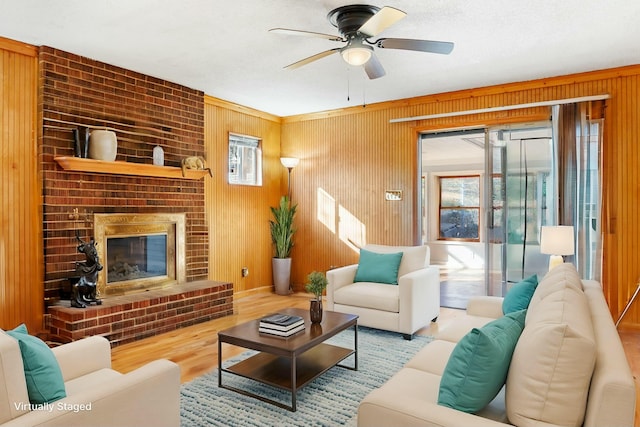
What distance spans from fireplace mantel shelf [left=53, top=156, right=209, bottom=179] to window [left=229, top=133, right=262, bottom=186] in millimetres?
869

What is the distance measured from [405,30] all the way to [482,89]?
2.01m

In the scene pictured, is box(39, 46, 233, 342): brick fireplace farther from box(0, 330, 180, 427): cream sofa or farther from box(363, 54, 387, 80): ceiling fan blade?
box(363, 54, 387, 80): ceiling fan blade

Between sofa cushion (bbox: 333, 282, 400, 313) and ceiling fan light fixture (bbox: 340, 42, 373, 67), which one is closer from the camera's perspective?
ceiling fan light fixture (bbox: 340, 42, 373, 67)

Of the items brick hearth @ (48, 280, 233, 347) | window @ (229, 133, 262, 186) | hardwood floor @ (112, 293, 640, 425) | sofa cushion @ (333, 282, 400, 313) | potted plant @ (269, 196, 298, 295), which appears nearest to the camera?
hardwood floor @ (112, 293, 640, 425)

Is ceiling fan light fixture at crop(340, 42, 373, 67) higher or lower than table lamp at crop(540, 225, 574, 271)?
higher

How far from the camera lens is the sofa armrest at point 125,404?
4.54ft

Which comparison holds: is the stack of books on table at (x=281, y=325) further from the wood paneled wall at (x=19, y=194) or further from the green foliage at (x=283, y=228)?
the green foliage at (x=283, y=228)

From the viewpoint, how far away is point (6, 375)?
4.29 feet

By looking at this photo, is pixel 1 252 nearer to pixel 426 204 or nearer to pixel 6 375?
pixel 6 375

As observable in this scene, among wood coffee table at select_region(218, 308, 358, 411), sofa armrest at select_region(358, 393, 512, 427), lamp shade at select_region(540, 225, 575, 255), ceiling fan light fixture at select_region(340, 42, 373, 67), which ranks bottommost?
wood coffee table at select_region(218, 308, 358, 411)

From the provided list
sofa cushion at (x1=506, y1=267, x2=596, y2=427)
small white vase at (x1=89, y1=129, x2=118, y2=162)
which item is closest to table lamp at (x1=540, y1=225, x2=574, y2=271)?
sofa cushion at (x1=506, y1=267, x2=596, y2=427)

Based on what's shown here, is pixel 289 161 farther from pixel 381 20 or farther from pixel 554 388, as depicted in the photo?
pixel 554 388

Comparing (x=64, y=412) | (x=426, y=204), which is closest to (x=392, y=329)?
(x=64, y=412)

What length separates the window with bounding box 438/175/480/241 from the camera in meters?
9.05
